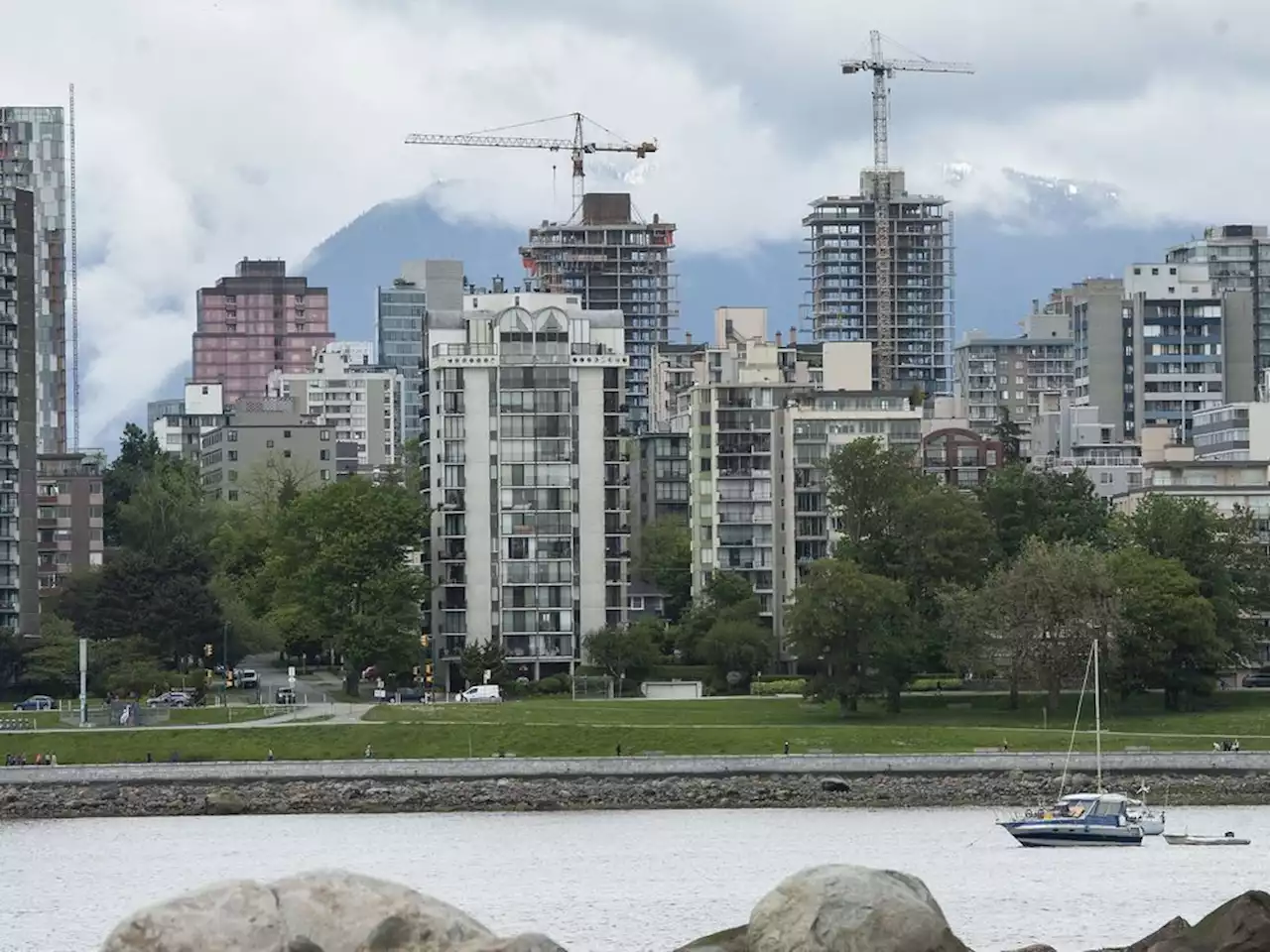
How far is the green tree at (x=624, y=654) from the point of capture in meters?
159

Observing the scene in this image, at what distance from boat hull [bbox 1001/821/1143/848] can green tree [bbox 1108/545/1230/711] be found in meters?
37.6

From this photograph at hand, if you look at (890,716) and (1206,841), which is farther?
(890,716)

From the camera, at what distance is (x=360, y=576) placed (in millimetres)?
157625

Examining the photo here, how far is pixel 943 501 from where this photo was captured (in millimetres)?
149625

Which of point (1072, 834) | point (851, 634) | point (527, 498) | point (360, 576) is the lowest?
point (1072, 834)

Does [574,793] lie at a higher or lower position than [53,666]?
lower

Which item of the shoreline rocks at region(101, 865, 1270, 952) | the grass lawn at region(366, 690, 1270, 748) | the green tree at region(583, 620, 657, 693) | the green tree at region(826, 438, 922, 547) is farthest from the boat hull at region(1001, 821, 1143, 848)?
the green tree at region(583, 620, 657, 693)

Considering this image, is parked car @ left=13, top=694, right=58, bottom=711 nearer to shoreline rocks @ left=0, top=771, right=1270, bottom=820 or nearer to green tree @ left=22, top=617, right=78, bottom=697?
green tree @ left=22, top=617, right=78, bottom=697

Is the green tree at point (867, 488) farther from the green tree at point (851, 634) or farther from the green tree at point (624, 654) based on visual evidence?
the green tree at point (624, 654)

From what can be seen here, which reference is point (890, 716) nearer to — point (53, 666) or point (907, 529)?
point (907, 529)

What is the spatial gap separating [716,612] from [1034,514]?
63.3ft

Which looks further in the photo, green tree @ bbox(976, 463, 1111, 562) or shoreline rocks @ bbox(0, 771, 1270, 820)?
green tree @ bbox(976, 463, 1111, 562)

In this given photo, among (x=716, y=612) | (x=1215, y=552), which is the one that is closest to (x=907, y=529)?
(x=1215, y=552)

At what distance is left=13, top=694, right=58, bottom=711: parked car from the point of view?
143 metres
